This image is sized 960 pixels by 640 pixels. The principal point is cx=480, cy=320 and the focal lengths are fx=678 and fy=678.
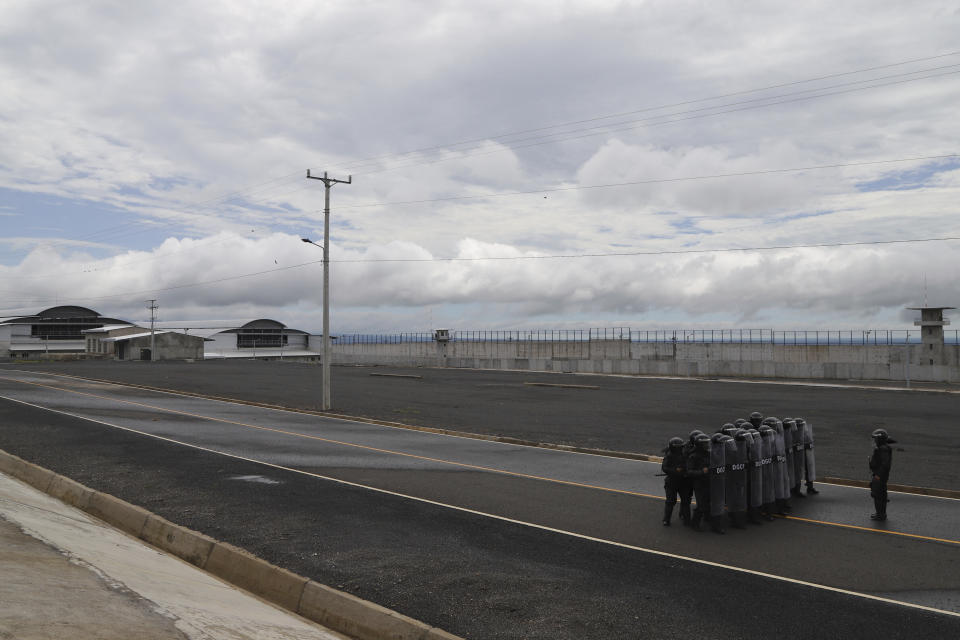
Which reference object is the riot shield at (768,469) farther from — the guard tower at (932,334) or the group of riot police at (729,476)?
the guard tower at (932,334)

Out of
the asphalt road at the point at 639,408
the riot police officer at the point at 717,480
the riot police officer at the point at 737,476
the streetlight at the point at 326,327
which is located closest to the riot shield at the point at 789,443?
the riot police officer at the point at 737,476

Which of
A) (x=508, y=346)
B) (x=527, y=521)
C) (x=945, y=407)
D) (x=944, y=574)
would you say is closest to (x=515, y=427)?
(x=527, y=521)

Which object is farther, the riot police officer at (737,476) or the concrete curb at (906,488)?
the concrete curb at (906,488)

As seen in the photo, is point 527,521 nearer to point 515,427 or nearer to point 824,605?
point 824,605

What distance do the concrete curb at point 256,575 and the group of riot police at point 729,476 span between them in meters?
5.76

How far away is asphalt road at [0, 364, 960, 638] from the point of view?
7517 mm

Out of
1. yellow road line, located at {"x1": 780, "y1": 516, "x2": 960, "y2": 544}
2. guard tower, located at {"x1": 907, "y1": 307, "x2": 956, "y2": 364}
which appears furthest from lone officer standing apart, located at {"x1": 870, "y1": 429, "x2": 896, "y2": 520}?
guard tower, located at {"x1": 907, "y1": 307, "x2": 956, "y2": 364}

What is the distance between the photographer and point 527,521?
11547mm

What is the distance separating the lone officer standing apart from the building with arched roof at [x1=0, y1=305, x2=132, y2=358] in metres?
121

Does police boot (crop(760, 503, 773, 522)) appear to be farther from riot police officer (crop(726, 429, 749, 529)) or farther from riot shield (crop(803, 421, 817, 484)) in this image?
riot shield (crop(803, 421, 817, 484))

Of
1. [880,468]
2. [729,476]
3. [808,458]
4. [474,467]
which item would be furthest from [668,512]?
[474,467]

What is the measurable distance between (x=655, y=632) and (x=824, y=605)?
7.61ft

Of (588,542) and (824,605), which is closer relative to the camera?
(824,605)

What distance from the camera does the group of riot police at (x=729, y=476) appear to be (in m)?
11.1
